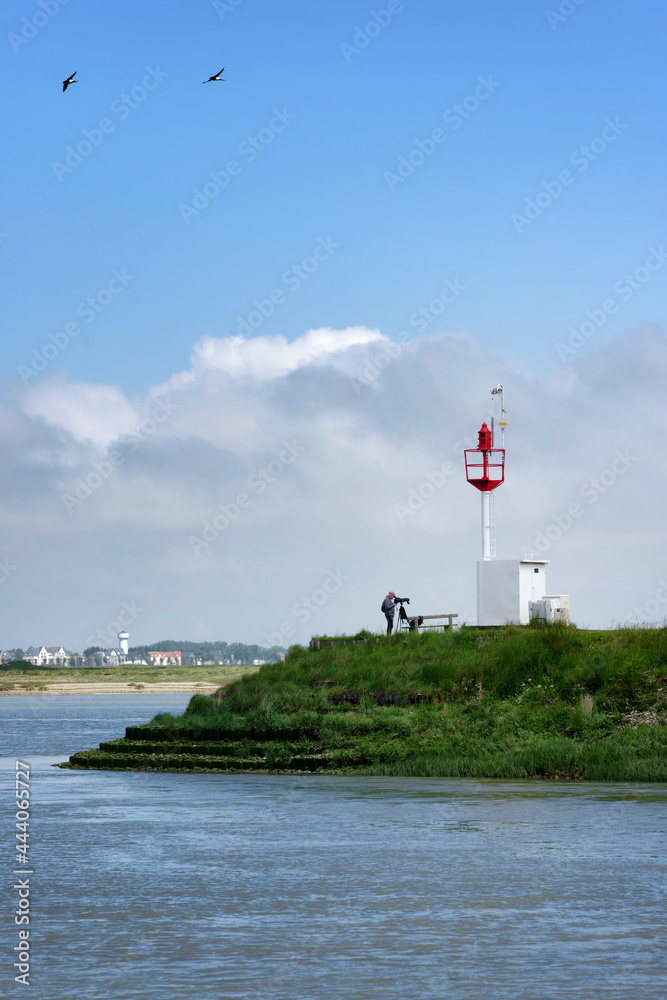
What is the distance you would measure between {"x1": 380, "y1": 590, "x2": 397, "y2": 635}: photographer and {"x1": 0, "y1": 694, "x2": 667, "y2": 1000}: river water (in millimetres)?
15047

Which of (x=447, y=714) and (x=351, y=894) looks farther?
(x=447, y=714)

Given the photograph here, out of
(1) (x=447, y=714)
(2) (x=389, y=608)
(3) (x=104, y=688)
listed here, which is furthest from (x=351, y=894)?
(3) (x=104, y=688)

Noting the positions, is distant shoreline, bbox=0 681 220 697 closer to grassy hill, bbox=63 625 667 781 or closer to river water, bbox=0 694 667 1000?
grassy hill, bbox=63 625 667 781

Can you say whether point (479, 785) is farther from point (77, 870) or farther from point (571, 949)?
point (571, 949)

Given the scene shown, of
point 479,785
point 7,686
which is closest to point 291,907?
point 479,785

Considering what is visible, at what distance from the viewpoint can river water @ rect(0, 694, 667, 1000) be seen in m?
10.6

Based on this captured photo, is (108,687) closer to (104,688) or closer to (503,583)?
(104,688)

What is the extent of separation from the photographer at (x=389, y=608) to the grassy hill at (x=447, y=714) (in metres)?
2.76

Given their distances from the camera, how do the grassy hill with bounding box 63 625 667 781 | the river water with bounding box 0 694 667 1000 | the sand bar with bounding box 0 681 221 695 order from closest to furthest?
1. the river water with bounding box 0 694 667 1000
2. the grassy hill with bounding box 63 625 667 781
3. the sand bar with bounding box 0 681 221 695

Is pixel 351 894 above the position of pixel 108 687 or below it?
above

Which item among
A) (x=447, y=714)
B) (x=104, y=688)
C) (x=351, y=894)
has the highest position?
(x=447, y=714)

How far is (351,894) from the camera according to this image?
14773 millimetres

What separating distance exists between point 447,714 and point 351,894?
1758 cm

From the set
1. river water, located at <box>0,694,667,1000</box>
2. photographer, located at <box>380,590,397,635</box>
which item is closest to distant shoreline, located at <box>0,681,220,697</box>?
photographer, located at <box>380,590,397,635</box>
